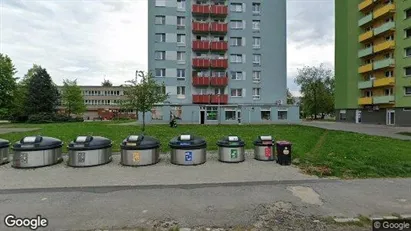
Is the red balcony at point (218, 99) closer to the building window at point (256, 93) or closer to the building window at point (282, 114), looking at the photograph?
the building window at point (256, 93)

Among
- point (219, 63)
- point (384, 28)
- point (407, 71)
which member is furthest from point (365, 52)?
point (219, 63)

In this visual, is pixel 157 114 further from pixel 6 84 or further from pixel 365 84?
pixel 365 84

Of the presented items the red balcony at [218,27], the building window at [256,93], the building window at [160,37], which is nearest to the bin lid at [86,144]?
the building window at [160,37]

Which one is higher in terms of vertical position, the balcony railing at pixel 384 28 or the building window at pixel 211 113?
the balcony railing at pixel 384 28

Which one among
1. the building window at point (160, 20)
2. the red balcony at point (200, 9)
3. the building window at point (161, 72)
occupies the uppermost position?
the red balcony at point (200, 9)

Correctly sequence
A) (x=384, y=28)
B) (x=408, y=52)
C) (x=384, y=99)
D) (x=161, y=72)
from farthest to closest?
(x=161, y=72)
(x=384, y=28)
(x=384, y=99)
(x=408, y=52)

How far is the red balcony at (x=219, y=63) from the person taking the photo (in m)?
38.7

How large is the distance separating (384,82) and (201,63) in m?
25.7

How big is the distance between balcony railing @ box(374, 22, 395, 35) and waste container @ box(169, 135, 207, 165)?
127ft

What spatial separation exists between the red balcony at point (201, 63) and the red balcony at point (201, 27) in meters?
4.49

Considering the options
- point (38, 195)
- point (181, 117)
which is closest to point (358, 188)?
point (38, 195)

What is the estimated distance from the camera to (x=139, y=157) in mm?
8875

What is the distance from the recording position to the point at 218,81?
127 feet

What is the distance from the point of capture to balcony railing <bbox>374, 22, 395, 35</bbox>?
1396 inches
